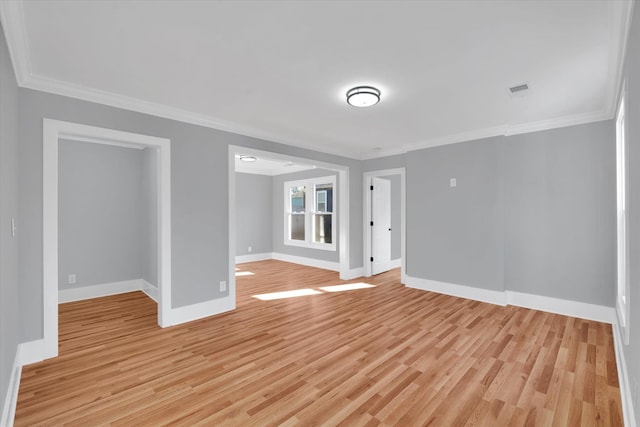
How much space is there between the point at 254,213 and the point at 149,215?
348 centimetres

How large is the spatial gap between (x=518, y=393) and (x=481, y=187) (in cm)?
298

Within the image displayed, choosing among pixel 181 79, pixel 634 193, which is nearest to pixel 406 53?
pixel 634 193

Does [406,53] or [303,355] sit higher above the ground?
[406,53]

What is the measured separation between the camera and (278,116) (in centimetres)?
367

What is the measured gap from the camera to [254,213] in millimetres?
8102

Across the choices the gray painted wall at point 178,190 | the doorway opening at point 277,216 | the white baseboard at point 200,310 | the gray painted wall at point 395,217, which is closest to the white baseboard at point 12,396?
the gray painted wall at point 178,190

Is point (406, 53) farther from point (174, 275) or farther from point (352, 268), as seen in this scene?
point (352, 268)

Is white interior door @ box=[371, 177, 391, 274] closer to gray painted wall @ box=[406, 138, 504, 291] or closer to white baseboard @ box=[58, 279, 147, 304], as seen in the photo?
gray painted wall @ box=[406, 138, 504, 291]

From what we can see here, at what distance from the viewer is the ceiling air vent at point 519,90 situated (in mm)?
2823

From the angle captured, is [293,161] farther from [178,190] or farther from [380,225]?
[380,225]

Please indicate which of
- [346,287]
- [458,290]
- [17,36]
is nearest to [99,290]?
[17,36]

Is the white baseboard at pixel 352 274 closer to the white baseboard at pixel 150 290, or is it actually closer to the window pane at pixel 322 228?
the window pane at pixel 322 228

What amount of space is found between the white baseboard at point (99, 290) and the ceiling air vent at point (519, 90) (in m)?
5.76

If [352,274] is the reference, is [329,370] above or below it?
below
